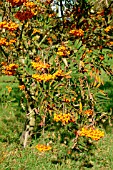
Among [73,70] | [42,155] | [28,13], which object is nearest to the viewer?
[28,13]

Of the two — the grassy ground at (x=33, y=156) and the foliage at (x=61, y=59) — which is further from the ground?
the foliage at (x=61, y=59)

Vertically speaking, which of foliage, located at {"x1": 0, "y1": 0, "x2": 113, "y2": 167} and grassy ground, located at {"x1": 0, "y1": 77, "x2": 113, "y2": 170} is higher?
foliage, located at {"x1": 0, "y1": 0, "x2": 113, "y2": 167}

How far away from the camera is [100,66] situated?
3674mm

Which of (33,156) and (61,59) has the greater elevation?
(61,59)

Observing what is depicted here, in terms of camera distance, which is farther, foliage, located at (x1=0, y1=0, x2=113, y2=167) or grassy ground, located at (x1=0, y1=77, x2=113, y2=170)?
grassy ground, located at (x1=0, y1=77, x2=113, y2=170)

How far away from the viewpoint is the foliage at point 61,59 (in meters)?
3.30

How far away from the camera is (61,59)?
11.5 feet

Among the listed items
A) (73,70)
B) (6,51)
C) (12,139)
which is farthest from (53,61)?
(12,139)

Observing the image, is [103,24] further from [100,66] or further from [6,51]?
[6,51]

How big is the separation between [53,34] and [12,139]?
4.69 ft

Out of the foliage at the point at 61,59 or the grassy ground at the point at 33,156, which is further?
the grassy ground at the point at 33,156

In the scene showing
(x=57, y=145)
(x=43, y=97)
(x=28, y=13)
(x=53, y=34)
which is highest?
(x=28, y=13)

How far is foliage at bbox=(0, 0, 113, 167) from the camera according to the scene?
3.30 meters

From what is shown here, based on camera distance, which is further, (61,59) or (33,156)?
(33,156)
